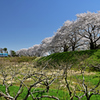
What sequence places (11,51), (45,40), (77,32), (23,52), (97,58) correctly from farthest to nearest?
(23,52)
(11,51)
(45,40)
(77,32)
(97,58)

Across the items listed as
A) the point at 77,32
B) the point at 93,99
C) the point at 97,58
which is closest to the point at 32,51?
the point at 77,32

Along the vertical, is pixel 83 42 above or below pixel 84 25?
below

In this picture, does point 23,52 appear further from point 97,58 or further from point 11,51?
point 97,58

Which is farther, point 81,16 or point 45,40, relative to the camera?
point 45,40

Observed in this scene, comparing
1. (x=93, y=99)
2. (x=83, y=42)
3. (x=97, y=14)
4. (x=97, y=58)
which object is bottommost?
(x=93, y=99)

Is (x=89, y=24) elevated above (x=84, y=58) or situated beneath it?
elevated above

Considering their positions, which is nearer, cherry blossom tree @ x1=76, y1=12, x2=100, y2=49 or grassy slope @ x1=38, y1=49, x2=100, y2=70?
grassy slope @ x1=38, y1=49, x2=100, y2=70

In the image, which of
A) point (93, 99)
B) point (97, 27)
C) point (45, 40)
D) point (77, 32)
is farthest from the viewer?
point (45, 40)

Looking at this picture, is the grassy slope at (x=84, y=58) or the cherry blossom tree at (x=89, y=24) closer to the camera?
the grassy slope at (x=84, y=58)

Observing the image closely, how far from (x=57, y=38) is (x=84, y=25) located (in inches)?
410

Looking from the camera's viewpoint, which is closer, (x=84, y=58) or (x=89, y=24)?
(x=84, y=58)

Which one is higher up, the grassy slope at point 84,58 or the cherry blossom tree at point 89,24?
the cherry blossom tree at point 89,24

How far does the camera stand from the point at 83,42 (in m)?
31.9

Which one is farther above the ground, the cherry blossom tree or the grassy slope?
the cherry blossom tree
